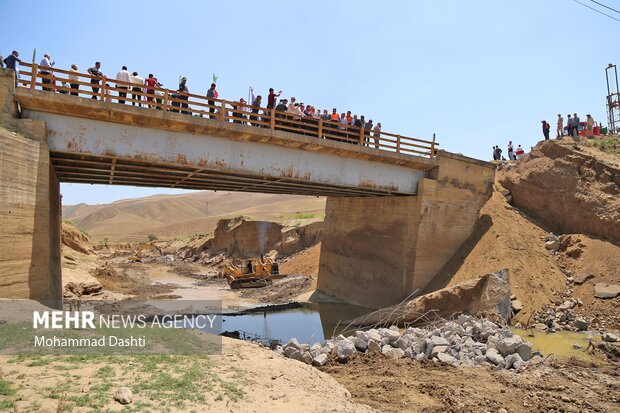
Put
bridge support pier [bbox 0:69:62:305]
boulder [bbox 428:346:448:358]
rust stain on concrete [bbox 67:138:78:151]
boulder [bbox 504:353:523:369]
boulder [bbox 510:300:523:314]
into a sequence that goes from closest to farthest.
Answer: bridge support pier [bbox 0:69:62:305]
boulder [bbox 504:353:523:369]
boulder [bbox 428:346:448:358]
rust stain on concrete [bbox 67:138:78:151]
boulder [bbox 510:300:523:314]

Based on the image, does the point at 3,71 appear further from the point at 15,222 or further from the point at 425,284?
the point at 425,284

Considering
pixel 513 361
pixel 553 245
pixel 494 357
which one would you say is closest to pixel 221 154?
pixel 494 357

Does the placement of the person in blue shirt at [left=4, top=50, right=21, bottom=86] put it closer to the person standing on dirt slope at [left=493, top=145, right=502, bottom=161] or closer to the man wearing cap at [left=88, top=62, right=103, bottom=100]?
the man wearing cap at [left=88, top=62, right=103, bottom=100]

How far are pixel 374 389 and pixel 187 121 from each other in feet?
34.7

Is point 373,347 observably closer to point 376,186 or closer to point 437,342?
point 437,342

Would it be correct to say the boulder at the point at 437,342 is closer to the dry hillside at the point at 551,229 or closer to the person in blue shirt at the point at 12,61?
the dry hillside at the point at 551,229

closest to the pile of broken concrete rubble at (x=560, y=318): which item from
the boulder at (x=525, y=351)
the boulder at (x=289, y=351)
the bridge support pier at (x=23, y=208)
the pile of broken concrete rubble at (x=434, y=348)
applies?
the pile of broken concrete rubble at (x=434, y=348)

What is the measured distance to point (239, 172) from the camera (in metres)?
16.9

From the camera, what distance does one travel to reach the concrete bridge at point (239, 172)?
1234 cm

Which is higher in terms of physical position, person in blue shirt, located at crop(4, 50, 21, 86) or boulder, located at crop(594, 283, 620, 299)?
person in blue shirt, located at crop(4, 50, 21, 86)

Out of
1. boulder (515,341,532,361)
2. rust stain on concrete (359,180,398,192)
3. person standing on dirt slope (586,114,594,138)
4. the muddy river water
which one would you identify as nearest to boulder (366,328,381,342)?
the muddy river water

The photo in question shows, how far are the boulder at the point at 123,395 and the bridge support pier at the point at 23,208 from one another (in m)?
7.09

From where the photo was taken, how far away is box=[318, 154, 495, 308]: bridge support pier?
20.3m

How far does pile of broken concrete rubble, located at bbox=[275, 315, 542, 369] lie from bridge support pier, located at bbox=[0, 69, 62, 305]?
7.31 metres
